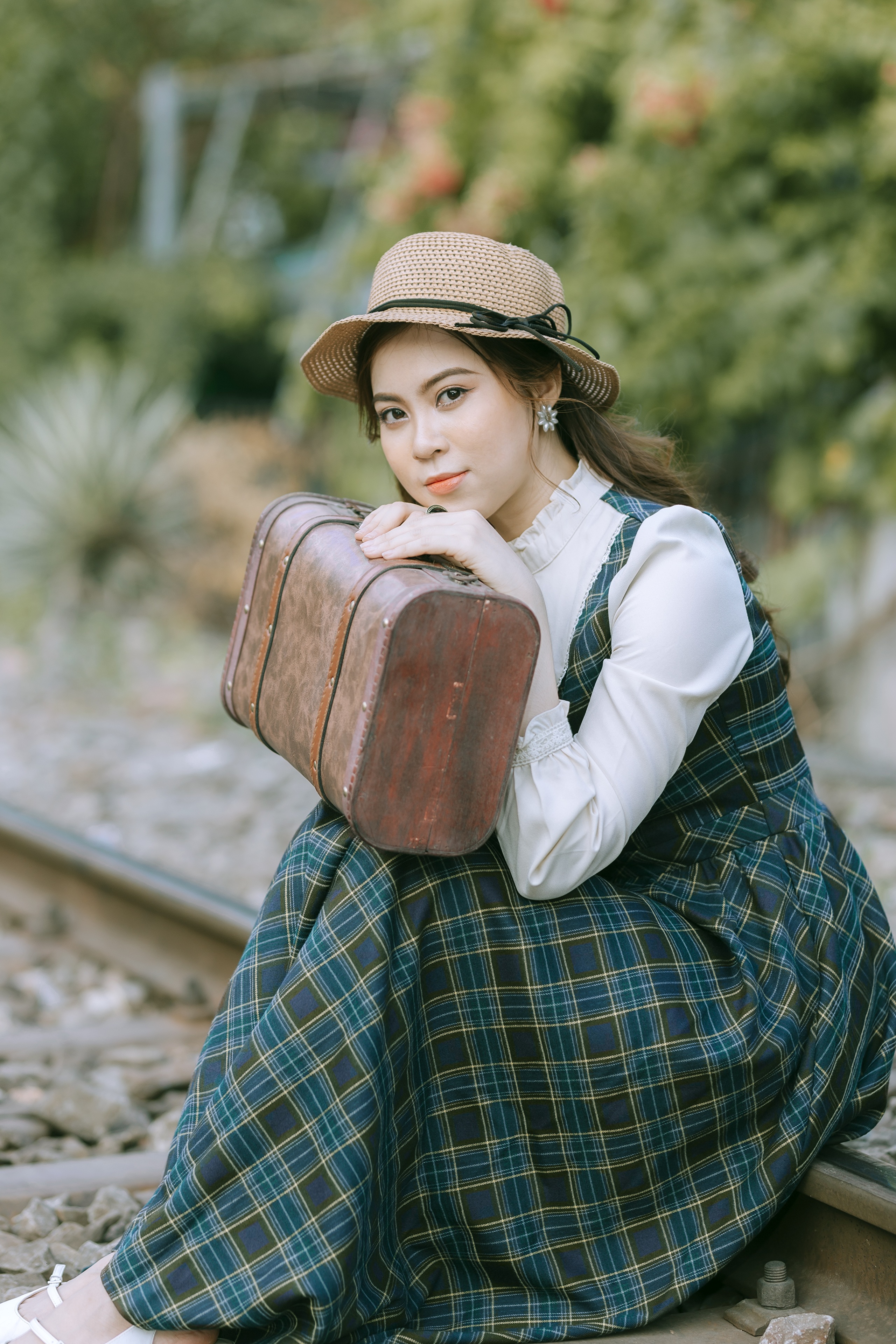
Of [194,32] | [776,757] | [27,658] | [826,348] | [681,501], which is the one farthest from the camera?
[194,32]

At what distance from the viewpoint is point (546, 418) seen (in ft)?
7.22

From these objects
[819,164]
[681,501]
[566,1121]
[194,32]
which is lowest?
[566,1121]

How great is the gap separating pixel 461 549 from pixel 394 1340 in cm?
112

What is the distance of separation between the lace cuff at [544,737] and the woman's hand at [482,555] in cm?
1

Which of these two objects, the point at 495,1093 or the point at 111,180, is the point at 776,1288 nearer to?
the point at 495,1093

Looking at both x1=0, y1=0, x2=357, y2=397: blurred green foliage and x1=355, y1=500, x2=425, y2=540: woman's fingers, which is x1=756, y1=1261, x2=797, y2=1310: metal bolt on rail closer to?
x1=355, y1=500, x2=425, y2=540: woman's fingers

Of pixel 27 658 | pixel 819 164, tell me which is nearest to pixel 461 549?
pixel 819 164

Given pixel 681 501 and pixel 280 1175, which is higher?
pixel 681 501

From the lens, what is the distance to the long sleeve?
73.4 inches

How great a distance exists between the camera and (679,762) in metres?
1.97

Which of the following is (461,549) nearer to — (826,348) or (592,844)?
(592,844)

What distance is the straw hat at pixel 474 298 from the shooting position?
6.72ft

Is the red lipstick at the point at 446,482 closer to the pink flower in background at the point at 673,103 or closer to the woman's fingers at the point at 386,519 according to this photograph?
the woman's fingers at the point at 386,519

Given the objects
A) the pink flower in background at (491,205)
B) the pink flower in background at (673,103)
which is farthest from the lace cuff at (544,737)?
the pink flower in background at (491,205)
